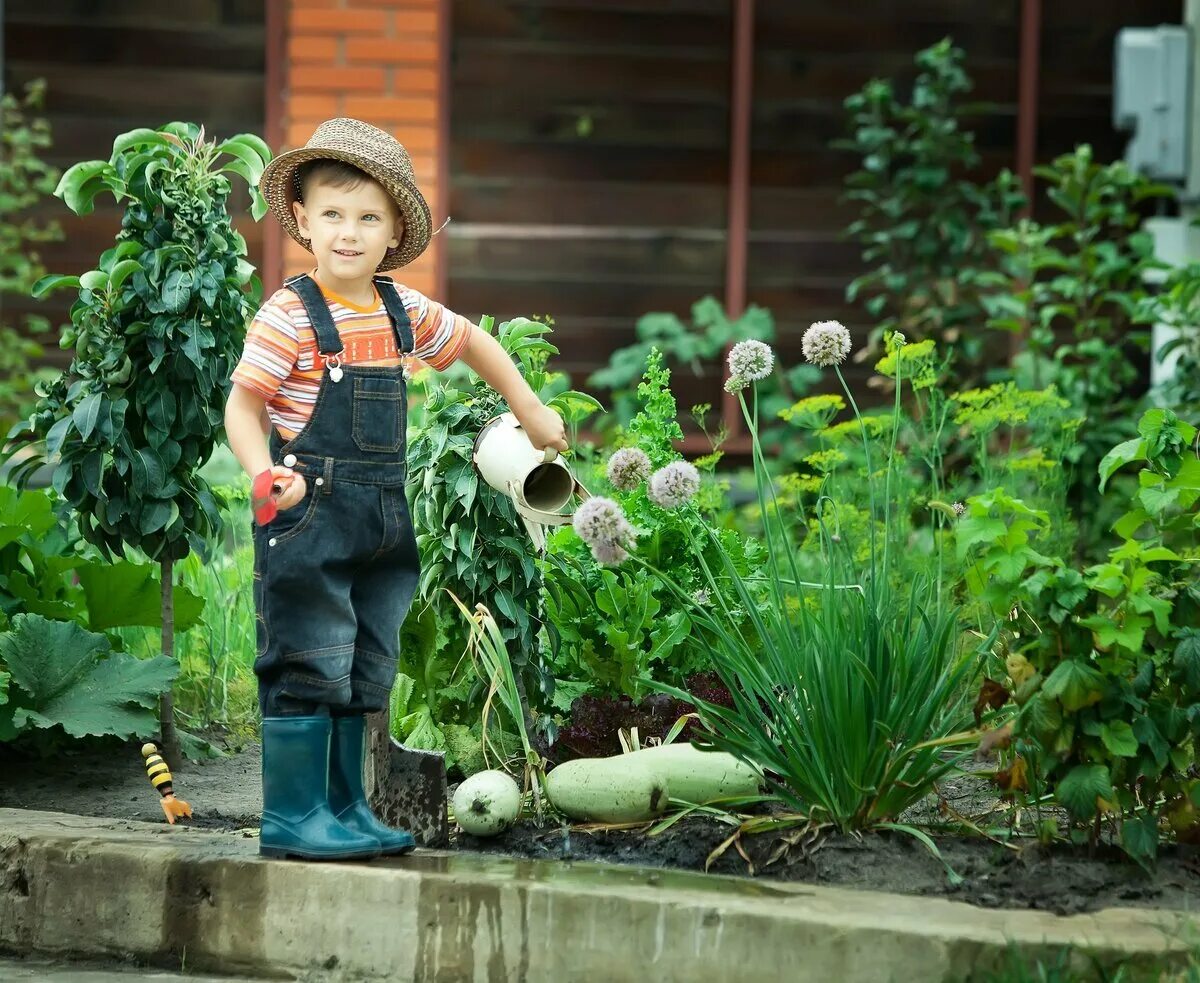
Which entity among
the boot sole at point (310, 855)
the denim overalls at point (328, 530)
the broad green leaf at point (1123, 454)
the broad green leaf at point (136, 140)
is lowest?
the boot sole at point (310, 855)

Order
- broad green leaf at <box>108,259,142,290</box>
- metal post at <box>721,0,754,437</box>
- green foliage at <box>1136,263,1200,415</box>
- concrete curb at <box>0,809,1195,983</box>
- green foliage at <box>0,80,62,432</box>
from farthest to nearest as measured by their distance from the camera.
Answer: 1. metal post at <box>721,0,754,437</box>
2. green foliage at <box>0,80,62,432</box>
3. green foliage at <box>1136,263,1200,415</box>
4. broad green leaf at <box>108,259,142,290</box>
5. concrete curb at <box>0,809,1195,983</box>

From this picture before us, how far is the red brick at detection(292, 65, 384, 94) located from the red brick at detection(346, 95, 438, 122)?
0.04 metres

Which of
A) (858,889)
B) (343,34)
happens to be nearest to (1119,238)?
(343,34)

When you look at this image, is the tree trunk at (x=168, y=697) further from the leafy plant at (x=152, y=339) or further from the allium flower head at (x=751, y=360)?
the allium flower head at (x=751, y=360)

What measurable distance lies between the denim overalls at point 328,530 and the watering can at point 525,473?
0.23 meters

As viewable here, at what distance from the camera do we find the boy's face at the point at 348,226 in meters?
2.93

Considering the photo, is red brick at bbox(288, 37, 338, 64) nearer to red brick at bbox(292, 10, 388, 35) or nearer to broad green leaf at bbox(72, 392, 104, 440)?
red brick at bbox(292, 10, 388, 35)

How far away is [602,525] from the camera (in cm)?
279

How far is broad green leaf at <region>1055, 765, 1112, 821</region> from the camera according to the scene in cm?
277

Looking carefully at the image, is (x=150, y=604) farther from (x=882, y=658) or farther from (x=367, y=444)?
(x=882, y=658)

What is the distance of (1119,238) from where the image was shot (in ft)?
22.6

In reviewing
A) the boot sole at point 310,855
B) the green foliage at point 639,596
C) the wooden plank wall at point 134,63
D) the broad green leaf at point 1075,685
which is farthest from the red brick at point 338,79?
the broad green leaf at point 1075,685

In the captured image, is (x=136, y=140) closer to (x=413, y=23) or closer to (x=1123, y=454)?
(x=1123, y=454)

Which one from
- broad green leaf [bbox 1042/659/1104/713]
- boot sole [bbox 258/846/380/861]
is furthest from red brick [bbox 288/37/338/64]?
broad green leaf [bbox 1042/659/1104/713]
